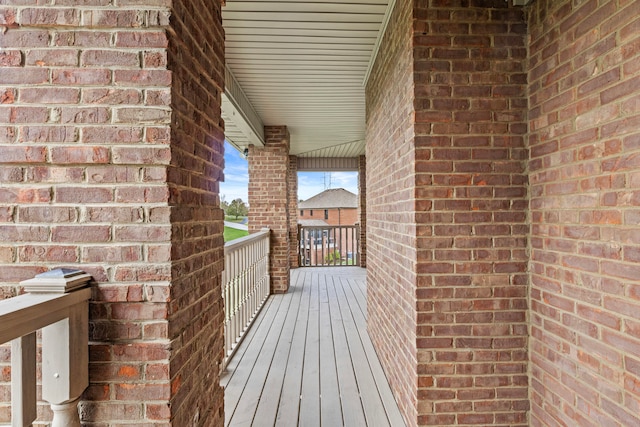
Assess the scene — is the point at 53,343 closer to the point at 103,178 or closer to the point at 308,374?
the point at 103,178

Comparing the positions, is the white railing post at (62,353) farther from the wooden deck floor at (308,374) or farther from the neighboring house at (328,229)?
the neighboring house at (328,229)

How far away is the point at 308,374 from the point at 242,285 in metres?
1.38

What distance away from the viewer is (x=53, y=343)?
996 mm

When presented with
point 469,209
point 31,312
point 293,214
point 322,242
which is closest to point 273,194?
point 293,214

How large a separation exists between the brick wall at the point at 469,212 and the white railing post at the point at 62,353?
59.4 inches

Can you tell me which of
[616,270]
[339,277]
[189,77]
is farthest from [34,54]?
[339,277]

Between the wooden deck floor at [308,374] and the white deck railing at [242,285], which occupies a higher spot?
the white deck railing at [242,285]

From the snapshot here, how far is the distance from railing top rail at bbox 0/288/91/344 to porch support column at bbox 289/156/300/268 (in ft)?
20.1

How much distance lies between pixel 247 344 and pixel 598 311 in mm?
2831

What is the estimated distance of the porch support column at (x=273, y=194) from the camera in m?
5.18

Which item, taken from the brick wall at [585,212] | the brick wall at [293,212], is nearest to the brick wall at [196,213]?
the brick wall at [585,212]

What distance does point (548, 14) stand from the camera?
62.1 inches

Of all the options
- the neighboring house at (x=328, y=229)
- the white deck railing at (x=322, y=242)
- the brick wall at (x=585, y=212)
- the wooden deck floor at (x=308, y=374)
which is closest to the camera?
the brick wall at (x=585, y=212)

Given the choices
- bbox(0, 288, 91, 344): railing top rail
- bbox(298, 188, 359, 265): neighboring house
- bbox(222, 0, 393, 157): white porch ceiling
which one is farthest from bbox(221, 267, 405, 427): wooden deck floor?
bbox(298, 188, 359, 265): neighboring house
